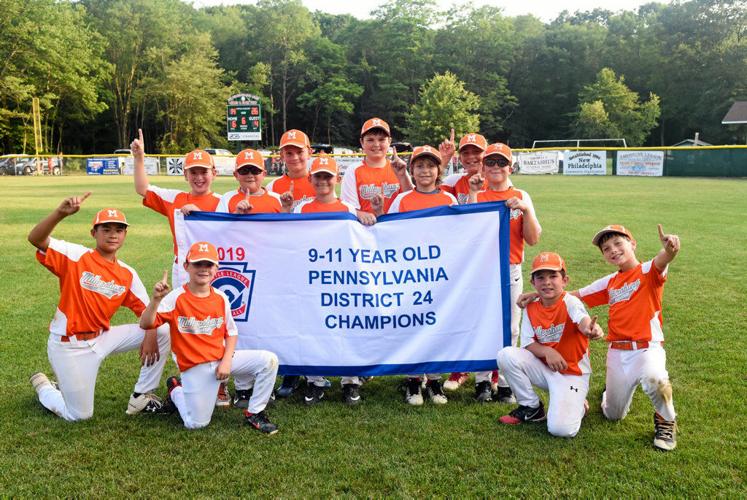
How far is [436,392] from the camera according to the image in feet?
16.8

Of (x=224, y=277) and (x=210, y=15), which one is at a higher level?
(x=210, y=15)

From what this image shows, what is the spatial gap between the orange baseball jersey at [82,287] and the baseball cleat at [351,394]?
204cm

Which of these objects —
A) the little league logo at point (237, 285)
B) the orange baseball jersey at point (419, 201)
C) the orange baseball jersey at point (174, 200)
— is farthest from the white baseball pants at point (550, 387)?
the orange baseball jersey at point (174, 200)

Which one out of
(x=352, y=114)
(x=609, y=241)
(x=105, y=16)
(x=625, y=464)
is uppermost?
(x=105, y=16)

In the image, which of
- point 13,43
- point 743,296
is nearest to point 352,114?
point 13,43

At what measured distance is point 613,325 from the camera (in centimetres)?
460

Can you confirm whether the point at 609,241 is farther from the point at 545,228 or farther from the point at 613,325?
the point at 545,228

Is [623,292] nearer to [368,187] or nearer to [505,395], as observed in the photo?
[505,395]

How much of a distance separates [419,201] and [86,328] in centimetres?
296

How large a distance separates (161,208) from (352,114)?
2951 inches

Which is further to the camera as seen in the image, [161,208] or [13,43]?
[13,43]

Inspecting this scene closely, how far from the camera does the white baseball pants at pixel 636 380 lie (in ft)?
13.8

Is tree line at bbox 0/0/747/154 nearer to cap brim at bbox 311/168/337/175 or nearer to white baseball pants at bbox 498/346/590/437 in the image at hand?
cap brim at bbox 311/168/337/175

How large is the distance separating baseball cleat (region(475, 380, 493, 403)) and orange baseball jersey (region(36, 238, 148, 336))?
3.11m
